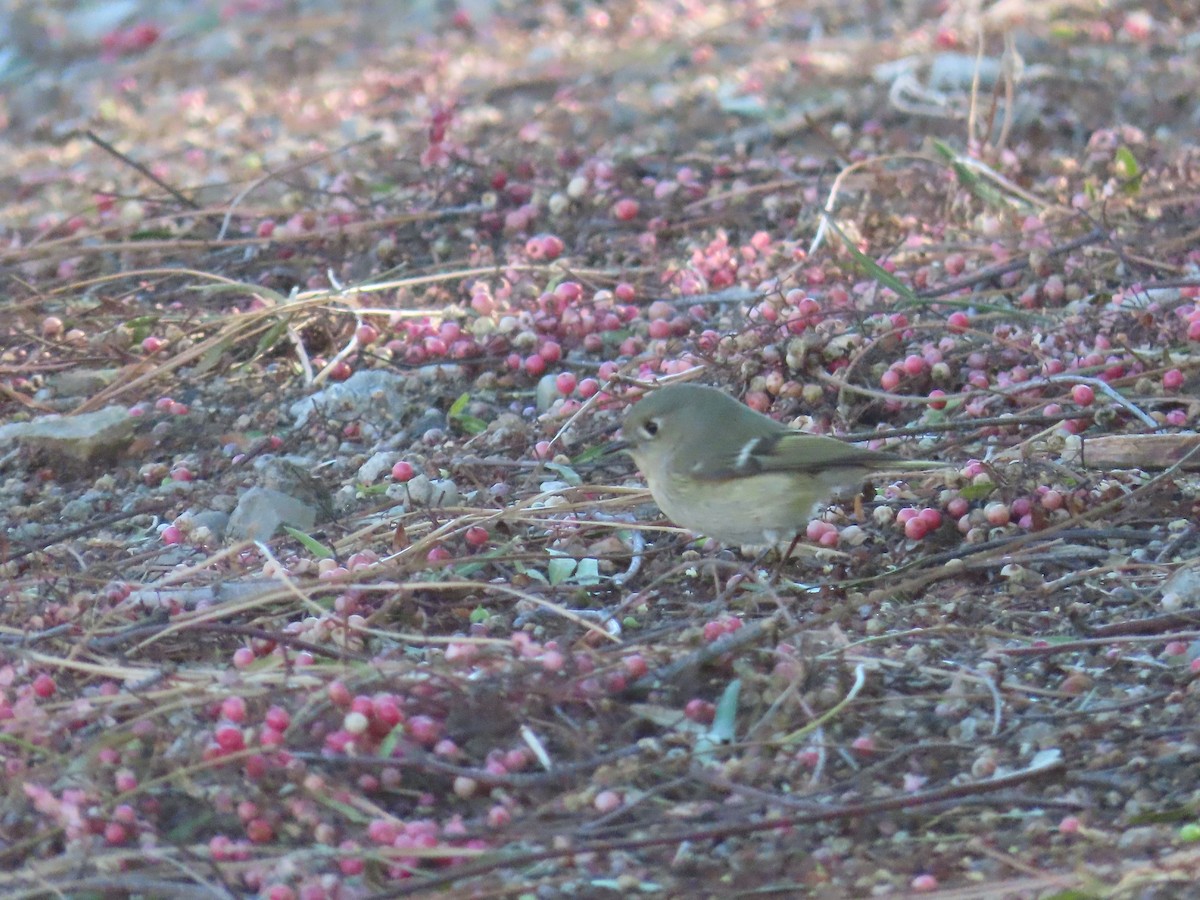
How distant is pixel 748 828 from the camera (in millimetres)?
2846

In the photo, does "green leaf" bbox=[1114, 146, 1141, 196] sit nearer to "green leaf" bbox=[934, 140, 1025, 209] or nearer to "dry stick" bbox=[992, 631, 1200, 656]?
"green leaf" bbox=[934, 140, 1025, 209]

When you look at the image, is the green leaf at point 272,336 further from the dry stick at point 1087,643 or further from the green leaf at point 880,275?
the dry stick at point 1087,643

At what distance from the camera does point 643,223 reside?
21.8ft

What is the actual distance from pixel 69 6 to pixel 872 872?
12.0 metres

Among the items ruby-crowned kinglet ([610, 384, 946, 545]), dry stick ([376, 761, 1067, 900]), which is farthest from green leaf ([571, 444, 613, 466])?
dry stick ([376, 761, 1067, 900])

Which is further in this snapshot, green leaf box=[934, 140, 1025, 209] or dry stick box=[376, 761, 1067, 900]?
green leaf box=[934, 140, 1025, 209]

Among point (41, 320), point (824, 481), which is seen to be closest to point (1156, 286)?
point (824, 481)

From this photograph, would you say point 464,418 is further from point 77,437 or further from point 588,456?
point 77,437

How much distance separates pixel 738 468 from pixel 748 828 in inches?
54.3

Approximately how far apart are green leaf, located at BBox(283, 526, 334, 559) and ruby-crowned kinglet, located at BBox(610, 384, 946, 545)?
888 millimetres

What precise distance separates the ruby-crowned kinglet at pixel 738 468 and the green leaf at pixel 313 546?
89 cm

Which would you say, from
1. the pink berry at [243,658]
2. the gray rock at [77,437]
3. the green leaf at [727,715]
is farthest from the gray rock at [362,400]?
the green leaf at [727,715]

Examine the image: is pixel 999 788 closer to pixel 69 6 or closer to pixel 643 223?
pixel 643 223

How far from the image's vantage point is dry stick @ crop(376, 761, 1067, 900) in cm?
279
